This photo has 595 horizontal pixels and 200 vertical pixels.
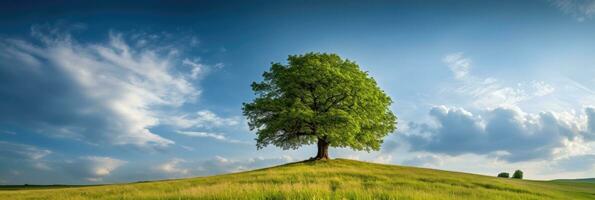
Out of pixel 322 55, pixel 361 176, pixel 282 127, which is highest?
pixel 322 55

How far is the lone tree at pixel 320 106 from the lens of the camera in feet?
123

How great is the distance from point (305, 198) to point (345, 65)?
3345 cm

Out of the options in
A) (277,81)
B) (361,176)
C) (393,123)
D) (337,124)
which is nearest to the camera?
(361,176)

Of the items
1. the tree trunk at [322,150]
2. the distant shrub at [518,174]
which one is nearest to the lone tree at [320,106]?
the tree trunk at [322,150]

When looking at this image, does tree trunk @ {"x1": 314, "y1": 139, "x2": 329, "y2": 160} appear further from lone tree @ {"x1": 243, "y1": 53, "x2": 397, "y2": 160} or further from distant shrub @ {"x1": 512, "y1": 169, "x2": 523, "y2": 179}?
→ distant shrub @ {"x1": 512, "y1": 169, "x2": 523, "y2": 179}

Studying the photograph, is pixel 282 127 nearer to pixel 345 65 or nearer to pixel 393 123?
pixel 345 65

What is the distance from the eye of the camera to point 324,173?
2903 centimetres

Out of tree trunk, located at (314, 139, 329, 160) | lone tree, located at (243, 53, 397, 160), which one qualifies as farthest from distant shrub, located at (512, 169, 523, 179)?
tree trunk, located at (314, 139, 329, 160)

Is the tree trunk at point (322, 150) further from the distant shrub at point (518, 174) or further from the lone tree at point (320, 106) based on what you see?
the distant shrub at point (518, 174)

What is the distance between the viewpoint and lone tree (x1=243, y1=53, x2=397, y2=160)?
3762cm

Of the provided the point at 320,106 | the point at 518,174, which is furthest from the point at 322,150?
the point at 518,174

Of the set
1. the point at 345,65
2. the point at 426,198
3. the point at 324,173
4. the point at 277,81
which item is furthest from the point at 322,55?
the point at 426,198

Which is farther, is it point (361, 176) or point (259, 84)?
point (259, 84)

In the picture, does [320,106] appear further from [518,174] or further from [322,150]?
[518,174]
